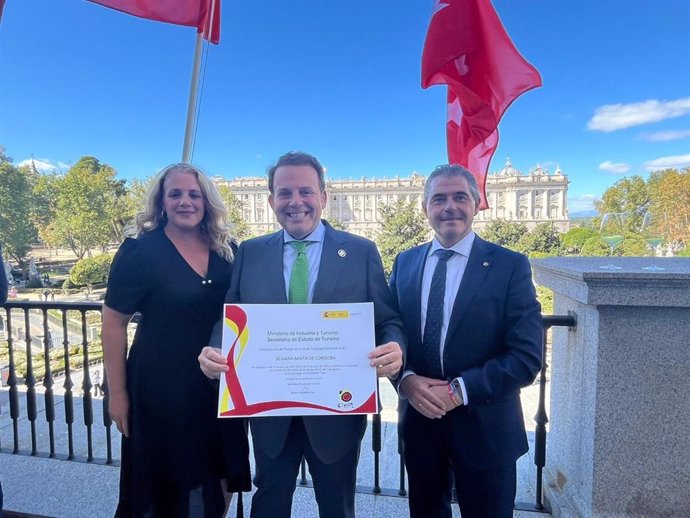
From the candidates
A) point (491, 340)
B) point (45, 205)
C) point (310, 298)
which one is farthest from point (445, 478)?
point (45, 205)

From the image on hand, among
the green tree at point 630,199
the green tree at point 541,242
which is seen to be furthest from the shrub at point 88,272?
the green tree at point 630,199

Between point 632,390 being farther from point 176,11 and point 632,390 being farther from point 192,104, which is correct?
point 176,11

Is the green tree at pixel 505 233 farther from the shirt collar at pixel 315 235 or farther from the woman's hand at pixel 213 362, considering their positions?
the woman's hand at pixel 213 362

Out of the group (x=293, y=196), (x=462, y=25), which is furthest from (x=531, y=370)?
(x=462, y=25)

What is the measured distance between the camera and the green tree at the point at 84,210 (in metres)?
44.4

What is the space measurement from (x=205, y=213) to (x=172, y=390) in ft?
2.71

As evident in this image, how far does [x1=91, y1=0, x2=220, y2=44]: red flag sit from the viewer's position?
124 inches

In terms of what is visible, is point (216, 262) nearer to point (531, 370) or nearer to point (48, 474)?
point (531, 370)

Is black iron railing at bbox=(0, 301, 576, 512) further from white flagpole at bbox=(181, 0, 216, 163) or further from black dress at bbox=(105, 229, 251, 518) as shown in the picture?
white flagpole at bbox=(181, 0, 216, 163)

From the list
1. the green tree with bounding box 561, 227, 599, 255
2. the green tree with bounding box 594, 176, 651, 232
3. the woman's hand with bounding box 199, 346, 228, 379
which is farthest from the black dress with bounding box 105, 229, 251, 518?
the green tree with bounding box 594, 176, 651, 232

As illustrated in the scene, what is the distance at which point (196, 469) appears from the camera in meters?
1.83

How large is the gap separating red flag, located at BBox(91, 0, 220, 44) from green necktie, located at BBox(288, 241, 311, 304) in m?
2.59

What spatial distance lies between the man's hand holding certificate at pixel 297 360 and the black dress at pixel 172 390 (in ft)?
1.22

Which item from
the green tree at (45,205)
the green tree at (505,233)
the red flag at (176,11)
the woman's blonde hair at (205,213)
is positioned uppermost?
the green tree at (45,205)
